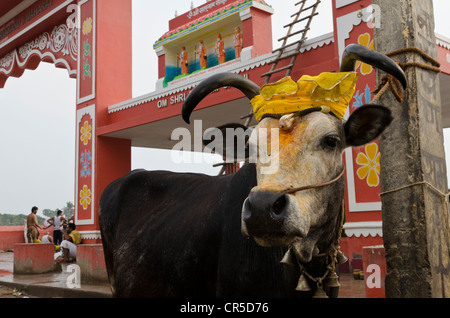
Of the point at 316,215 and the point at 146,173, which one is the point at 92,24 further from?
Result: the point at 316,215

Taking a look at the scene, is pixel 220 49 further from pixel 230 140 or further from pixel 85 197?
pixel 230 140

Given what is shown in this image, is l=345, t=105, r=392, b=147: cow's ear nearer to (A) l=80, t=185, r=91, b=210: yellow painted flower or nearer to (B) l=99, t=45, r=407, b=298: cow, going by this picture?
(B) l=99, t=45, r=407, b=298: cow

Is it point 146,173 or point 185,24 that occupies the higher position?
point 185,24

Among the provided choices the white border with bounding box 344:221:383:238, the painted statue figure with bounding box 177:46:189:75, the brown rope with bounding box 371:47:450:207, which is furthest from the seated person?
the brown rope with bounding box 371:47:450:207

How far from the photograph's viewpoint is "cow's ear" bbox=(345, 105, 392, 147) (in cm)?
211

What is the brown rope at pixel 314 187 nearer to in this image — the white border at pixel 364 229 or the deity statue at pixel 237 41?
the white border at pixel 364 229

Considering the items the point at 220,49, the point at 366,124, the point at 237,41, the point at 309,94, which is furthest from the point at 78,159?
the point at 366,124

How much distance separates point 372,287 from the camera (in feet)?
12.4

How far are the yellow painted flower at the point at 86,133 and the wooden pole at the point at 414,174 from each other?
28.6 feet

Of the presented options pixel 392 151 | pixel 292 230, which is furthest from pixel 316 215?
pixel 392 151

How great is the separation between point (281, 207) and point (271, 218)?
3.4 inches

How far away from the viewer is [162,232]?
307 cm

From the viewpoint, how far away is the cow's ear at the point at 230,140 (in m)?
2.57
